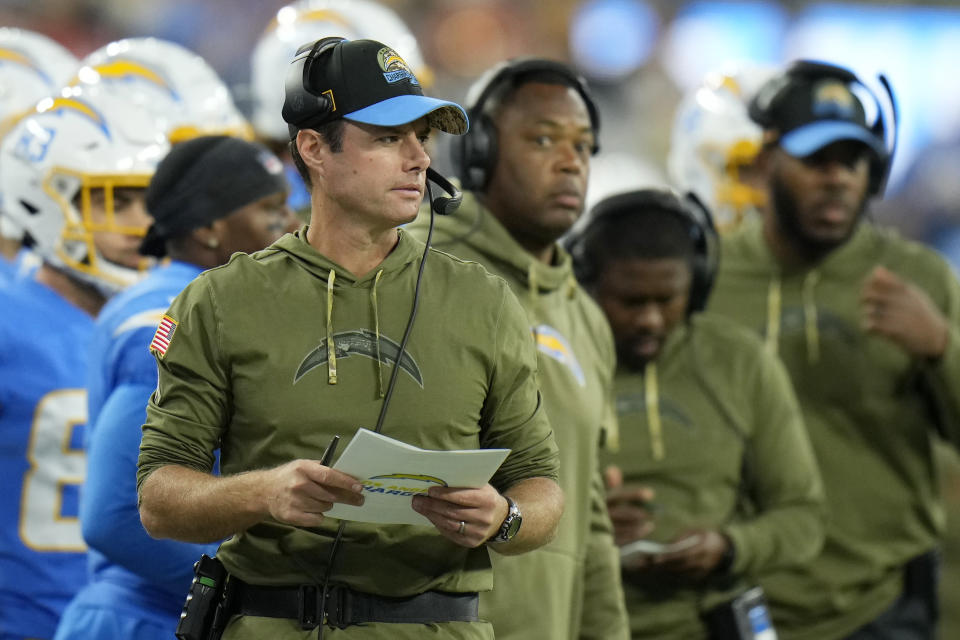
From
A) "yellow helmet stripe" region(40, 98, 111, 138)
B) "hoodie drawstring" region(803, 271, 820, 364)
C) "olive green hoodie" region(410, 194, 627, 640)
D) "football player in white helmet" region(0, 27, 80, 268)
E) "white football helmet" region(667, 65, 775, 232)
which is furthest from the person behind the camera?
"white football helmet" region(667, 65, 775, 232)

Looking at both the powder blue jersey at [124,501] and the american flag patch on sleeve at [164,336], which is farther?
the powder blue jersey at [124,501]

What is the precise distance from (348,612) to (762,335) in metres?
2.75

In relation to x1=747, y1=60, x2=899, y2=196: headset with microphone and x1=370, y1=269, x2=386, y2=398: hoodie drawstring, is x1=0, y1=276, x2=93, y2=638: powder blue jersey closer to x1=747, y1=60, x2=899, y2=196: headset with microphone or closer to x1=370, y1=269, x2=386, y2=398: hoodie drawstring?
x1=370, y1=269, x2=386, y2=398: hoodie drawstring

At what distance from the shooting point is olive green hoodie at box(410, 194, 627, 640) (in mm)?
3271

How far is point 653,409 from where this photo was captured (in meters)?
4.21

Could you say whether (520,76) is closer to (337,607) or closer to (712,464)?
(712,464)

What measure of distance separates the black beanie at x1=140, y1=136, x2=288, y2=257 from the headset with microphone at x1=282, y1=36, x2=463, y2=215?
976mm

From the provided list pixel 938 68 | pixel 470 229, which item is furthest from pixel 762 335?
pixel 938 68

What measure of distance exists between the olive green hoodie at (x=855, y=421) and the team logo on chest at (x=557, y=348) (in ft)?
5.23

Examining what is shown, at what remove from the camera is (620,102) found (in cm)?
1698

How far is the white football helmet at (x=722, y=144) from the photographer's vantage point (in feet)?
20.2

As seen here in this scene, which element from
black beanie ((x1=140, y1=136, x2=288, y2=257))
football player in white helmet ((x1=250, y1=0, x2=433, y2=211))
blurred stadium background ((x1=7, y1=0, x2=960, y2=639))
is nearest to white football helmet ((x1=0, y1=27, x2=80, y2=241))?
football player in white helmet ((x1=250, y1=0, x2=433, y2=211))

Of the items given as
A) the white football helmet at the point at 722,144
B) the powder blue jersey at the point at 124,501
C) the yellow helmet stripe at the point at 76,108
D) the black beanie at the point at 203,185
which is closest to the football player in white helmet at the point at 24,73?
the yellow helmet stripe at the point at 76,108

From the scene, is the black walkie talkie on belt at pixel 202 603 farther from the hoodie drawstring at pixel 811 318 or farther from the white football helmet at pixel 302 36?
the white football helmet at pixel 302 36
